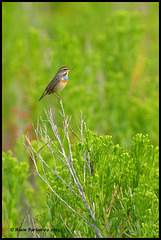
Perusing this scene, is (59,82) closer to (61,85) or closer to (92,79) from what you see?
(61,85)

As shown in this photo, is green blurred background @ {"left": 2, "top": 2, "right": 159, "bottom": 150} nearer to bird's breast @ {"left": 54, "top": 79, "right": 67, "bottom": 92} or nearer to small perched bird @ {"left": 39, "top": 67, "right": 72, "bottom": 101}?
small perched bird @ {"left": 39, "top": 67, "right": 72, "bottom": 101}

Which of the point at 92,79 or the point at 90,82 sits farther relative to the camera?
the point at 92,79

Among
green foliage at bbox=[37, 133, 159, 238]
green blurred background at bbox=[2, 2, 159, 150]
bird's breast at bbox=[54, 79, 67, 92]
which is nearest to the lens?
green foliage at bbox=[37, 133, 159, 238]

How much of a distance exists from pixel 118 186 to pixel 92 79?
14.7 m

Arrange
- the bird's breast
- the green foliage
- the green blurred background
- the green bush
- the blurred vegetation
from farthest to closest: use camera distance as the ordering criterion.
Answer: the green blurred background < the blurred vegetation < the green bush < the bird's breast < the green foliage

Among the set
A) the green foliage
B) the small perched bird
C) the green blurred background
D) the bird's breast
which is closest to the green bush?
the small perched bird

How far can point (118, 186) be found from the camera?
27.7ft

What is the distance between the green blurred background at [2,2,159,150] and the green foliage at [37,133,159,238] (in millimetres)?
10133

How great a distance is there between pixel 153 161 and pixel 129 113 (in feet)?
47.4

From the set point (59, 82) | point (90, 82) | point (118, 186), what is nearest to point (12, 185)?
point (59, 82)

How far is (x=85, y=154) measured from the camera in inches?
327

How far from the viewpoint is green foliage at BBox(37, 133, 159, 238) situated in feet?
26.5

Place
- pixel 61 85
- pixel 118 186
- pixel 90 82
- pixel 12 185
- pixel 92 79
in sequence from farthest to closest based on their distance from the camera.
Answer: pixel 92 79
pixel 90 82
pixel 12 185
pixel 61 85
pixel 118 186

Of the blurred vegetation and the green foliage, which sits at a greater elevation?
the blurred vegetation
